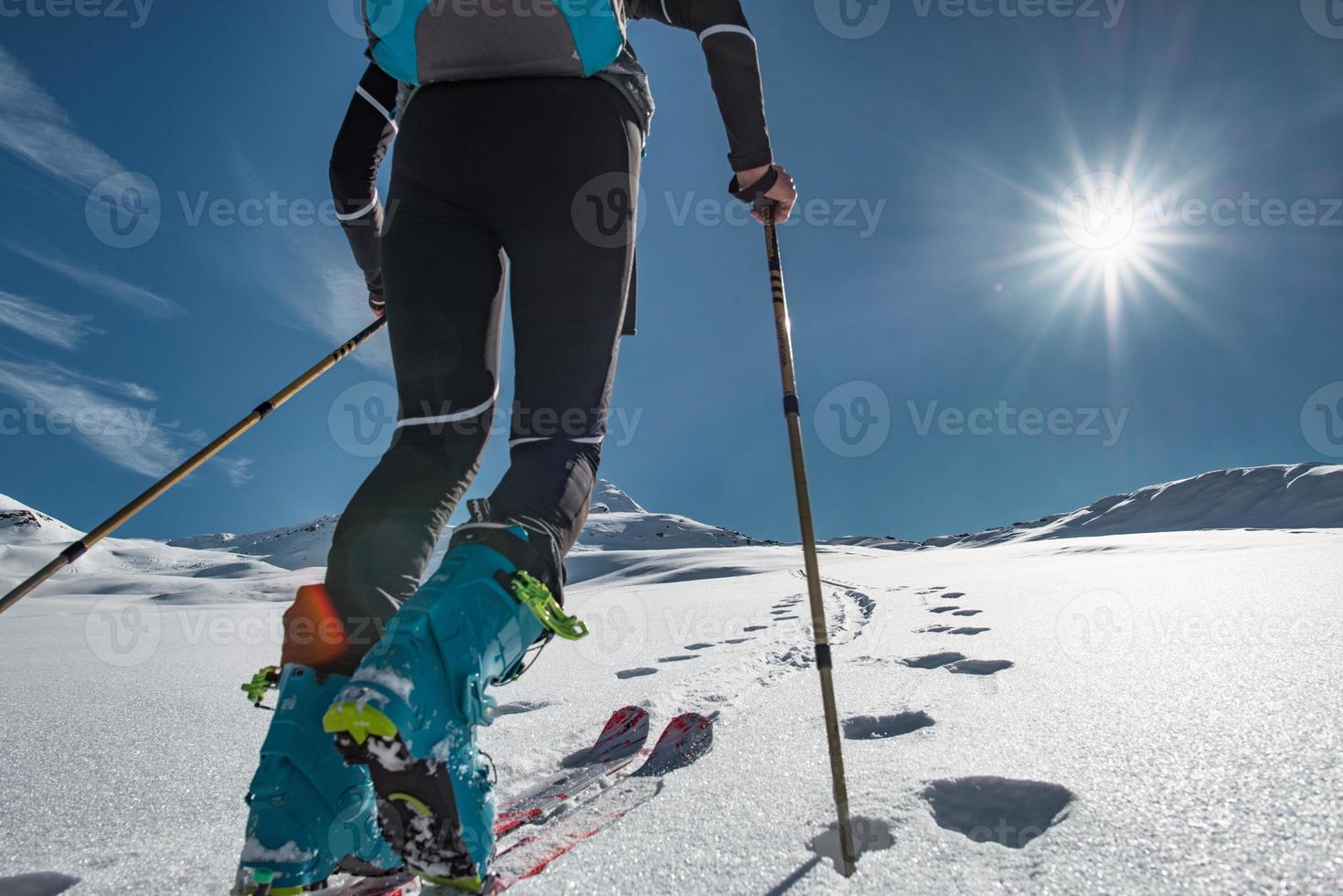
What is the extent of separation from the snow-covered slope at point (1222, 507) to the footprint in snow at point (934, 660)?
32201 mm

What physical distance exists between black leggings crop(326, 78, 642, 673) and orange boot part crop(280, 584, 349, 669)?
16cm

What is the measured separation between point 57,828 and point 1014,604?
385 cm

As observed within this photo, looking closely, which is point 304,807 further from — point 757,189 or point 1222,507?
point 1222,507

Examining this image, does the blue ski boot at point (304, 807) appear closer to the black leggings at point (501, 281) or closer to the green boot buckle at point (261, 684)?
the green boot buckle at point (261, 684)

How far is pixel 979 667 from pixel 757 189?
5.44ft

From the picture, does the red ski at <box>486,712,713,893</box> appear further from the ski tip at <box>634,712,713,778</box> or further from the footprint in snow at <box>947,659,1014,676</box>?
the footprint in snow at <box>947,659,1014,676</box>

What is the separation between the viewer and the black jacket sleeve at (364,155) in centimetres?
161

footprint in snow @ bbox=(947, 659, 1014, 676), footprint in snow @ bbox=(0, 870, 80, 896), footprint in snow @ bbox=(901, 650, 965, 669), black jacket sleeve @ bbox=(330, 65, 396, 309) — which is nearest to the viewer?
footprint in snow @ bbox=(0, 870, 80, 896)

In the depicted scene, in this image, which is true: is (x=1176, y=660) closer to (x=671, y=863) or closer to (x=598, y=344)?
(x=671, y=863)

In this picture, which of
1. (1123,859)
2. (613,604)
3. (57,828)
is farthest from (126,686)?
(613,604)

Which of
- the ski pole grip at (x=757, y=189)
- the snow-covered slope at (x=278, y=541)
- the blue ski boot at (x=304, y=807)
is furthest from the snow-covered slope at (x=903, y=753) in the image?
the snow-covered slope at (x=278, y=541)

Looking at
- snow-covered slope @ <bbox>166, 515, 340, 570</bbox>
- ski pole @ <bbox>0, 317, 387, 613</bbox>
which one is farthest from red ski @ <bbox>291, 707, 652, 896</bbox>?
snow-covered slope @ <bbox>166, 515, 340, 570</bbox>

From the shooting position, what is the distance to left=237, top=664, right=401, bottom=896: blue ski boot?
0.83 metres

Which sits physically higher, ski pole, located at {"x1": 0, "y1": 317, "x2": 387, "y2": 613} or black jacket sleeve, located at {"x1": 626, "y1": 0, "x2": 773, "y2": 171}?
black jacket sleeve, located at {"x1": 626, "y1": 0, "x2": 773, "y2": 171}
